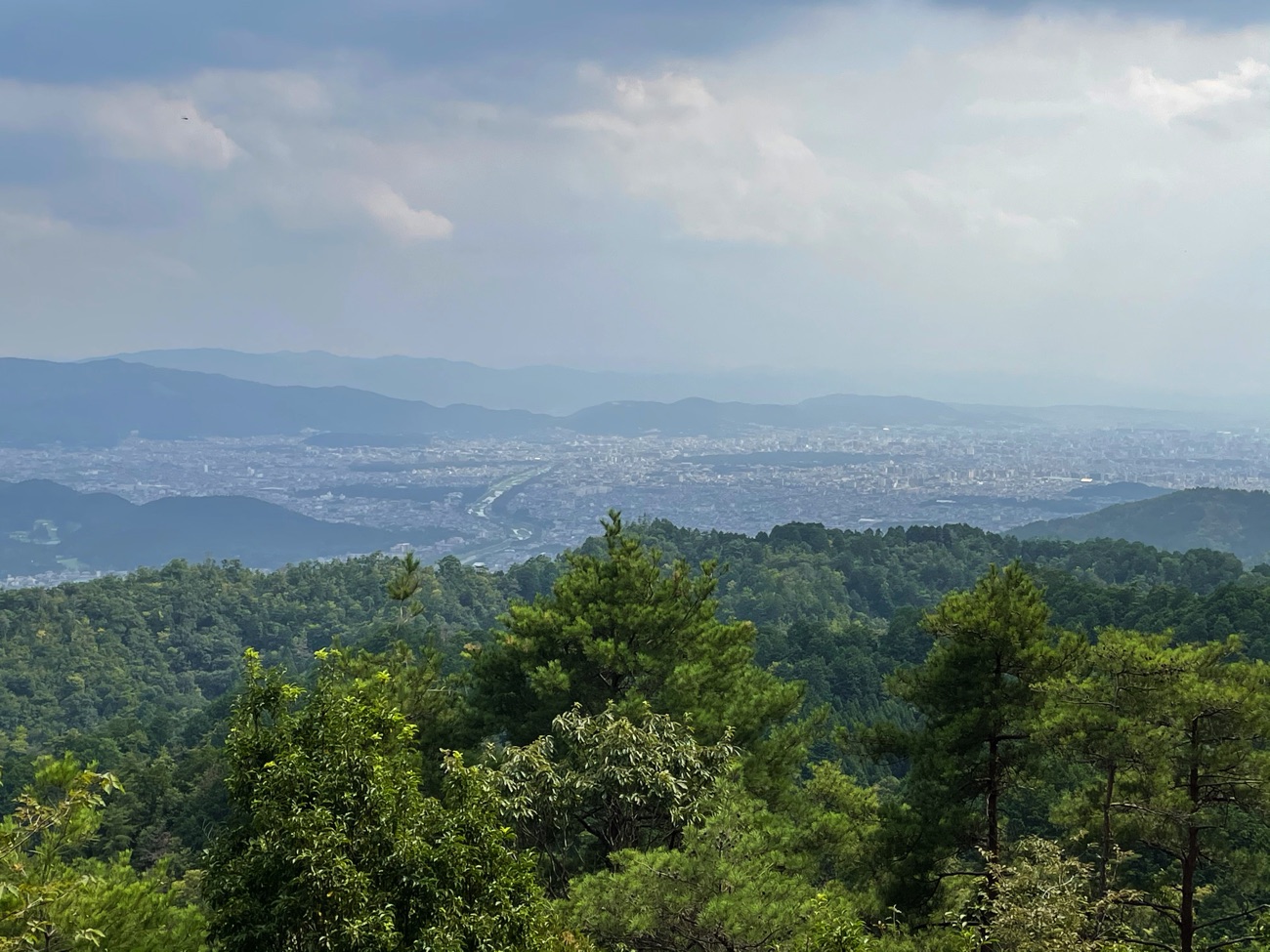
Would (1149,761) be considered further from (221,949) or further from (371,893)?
(221,949)

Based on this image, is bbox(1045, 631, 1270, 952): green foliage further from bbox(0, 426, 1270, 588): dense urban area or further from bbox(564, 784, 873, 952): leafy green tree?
bbox(0, 426, 1270, 588): dense urban area

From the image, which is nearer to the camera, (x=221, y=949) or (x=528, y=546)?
(x=221, y=949)

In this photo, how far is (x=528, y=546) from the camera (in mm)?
123812

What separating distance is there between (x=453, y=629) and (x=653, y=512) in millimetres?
77793

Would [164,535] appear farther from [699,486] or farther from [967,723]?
[967,723]

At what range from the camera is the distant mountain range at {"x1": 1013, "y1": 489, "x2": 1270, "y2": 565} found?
94.2 meters

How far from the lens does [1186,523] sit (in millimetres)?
98750

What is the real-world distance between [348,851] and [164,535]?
523ft

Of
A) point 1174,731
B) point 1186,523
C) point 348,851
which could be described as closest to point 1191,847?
point 1174,731

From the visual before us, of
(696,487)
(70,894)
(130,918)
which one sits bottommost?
(696,487)

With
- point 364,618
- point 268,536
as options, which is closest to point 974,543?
point 364,618

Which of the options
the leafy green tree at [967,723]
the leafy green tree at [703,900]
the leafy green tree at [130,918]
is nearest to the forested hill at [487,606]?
the leafy green tree at [967,723]

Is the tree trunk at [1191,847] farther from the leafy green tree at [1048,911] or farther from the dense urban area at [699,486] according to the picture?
the dense urban area at [699,486]

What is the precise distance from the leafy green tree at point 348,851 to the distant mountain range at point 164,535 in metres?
135
